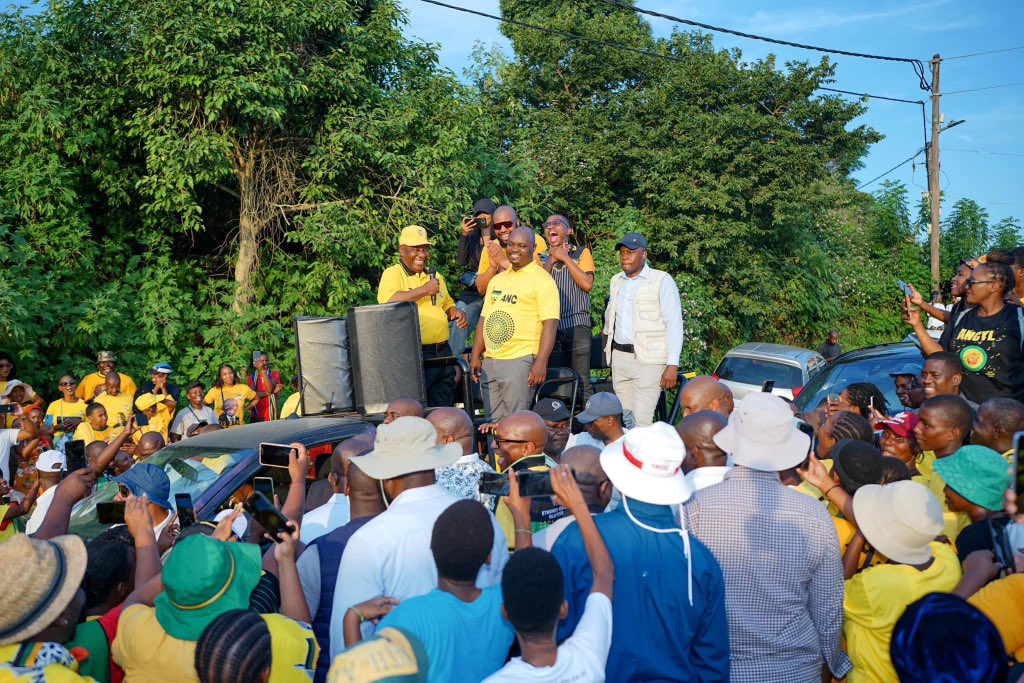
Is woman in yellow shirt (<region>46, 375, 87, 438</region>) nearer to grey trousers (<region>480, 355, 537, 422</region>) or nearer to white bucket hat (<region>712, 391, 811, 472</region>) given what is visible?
grey trousers (<region>480, 355, 537, 422</region>)

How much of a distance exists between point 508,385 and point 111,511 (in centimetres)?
373

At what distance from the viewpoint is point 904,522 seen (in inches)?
129

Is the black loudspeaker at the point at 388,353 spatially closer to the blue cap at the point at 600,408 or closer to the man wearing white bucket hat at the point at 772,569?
the blue cap at the point at 600,408

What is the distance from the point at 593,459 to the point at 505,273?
402 centimetres

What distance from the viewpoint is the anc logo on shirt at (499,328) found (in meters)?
7.12

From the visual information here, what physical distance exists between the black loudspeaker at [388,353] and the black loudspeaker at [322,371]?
0.24 metres

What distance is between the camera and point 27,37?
12.8m

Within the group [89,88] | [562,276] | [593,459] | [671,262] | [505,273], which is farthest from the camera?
[671,262]

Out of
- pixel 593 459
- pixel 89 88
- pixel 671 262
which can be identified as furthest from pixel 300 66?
pixel 593 459

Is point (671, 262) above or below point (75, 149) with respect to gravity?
below

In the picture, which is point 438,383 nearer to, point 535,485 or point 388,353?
point 388,353

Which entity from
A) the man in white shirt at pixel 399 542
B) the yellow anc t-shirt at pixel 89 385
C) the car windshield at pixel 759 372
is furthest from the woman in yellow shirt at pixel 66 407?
the car windshield at pixel 759 372

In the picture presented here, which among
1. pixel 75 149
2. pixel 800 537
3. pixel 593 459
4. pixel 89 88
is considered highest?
pixel 89 88

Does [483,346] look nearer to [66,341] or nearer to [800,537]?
[800,537]
